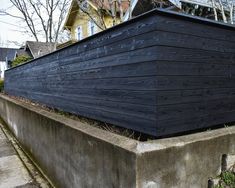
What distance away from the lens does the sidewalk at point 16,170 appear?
12.0ft

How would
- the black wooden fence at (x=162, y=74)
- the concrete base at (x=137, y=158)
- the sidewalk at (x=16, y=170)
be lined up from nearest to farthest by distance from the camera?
the concrete base at (x=137, y=158) < the black wooden fence at (x=162, y=74) < the sidewalk at (x=16, y=170)

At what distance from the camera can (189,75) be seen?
224 centimetres

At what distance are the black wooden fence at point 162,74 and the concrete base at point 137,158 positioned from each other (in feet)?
0.76

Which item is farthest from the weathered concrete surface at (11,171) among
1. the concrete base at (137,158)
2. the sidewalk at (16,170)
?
the concrete base at (137,158)

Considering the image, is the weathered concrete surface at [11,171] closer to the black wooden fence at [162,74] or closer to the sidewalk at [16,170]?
the sidewalk at [16,170]

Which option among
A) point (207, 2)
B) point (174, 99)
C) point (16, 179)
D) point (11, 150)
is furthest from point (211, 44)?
point (207, 2)

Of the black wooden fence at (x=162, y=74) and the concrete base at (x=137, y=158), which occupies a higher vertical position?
the black wooden fence at (x=162, y=74)

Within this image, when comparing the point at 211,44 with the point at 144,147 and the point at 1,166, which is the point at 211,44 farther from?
the point at 1,166

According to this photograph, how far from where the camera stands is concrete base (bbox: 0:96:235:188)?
1.75m

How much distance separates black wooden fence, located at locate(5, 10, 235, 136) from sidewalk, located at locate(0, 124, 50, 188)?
4.85ft

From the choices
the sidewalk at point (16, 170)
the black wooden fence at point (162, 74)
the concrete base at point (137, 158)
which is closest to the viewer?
the concrete base at point (137, 158)

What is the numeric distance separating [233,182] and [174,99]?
88 centimetres

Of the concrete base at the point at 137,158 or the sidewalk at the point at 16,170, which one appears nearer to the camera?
the concrete base at the point at 137,158

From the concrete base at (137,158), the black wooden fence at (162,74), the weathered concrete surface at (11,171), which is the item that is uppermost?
the black wooden fence at (162,74)
